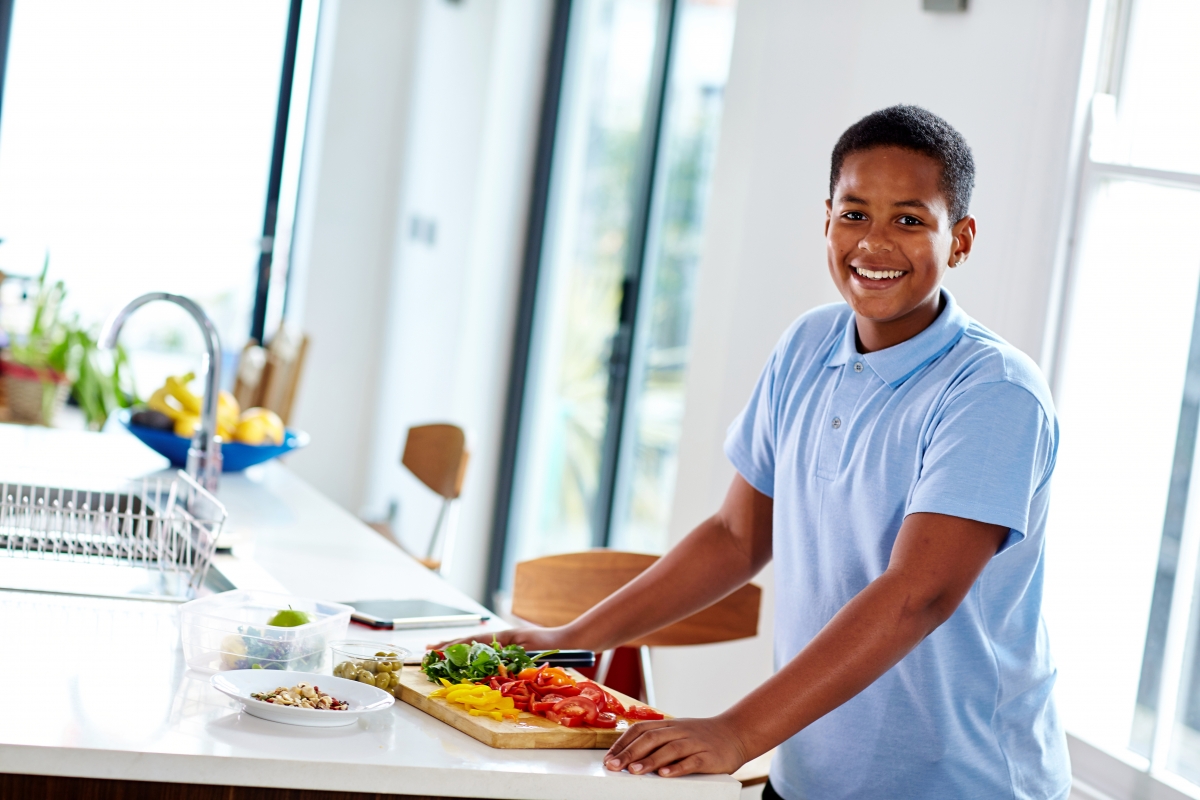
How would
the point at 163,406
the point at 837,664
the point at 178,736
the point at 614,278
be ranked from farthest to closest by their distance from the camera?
the point at 614,278 < the point at 163,406 < the point at 837,664 < the point at 178,736

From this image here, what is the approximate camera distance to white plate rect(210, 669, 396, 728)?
1.17 meters

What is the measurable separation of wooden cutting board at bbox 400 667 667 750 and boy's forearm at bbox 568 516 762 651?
12.2 inches

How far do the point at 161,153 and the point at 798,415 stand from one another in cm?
430

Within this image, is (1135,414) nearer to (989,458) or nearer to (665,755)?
(989,458)

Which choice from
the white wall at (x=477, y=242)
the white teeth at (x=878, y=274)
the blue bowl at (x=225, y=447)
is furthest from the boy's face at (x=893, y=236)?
the white wall at (x=477, y=242)

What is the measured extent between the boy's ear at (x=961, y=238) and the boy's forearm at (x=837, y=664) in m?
0.43

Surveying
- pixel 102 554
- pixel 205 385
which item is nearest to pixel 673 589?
pixel 102 554

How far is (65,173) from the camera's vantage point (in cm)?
499

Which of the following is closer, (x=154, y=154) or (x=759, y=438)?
(x=759, y=438)

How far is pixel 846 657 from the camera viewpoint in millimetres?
1229

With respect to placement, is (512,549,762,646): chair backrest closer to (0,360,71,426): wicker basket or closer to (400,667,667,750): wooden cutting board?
(400,667,667,750): wooden cutting board

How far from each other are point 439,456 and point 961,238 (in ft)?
5.84

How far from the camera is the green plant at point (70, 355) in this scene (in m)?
4.11

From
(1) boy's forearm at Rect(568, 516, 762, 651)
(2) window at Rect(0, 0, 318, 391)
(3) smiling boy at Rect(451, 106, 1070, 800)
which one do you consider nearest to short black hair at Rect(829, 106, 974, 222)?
(3) smiling boy at Rect(451, 106, 1070, 800)
